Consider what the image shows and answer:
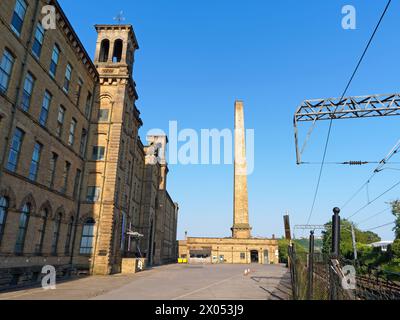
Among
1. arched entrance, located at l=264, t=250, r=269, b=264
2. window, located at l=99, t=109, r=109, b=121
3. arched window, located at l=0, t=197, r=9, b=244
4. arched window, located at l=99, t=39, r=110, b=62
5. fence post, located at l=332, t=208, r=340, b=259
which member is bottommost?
arched entrance, located at l=264, t=250, r=269, b=264

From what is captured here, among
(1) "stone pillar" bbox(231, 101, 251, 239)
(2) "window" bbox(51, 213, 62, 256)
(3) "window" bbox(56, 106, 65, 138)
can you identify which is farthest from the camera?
(1) "stone pillar" bbox(231, 101, 251, 239)

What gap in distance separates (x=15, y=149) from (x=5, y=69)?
4.24 metres

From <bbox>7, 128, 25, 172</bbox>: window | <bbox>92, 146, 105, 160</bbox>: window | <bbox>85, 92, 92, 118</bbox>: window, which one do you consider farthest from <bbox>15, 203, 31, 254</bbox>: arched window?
<bbox>85, 92, 92, 118</bbox>: window

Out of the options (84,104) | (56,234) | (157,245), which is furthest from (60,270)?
(157,245)

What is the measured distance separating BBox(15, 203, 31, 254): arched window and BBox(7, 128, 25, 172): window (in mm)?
2624

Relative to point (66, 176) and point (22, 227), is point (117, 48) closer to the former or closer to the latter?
point (66, 176)

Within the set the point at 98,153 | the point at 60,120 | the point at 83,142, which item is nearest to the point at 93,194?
the point at 98,153

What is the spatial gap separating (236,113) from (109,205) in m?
44.2

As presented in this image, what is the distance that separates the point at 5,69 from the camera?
54.2ft

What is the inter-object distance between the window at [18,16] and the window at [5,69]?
60.3 inches

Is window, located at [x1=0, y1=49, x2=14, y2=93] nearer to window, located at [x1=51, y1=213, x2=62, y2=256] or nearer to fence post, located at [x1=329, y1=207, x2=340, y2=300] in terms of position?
window, located at [x1=51, y1=213, x2=62, y2=256]

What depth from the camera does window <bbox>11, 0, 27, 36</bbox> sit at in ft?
56.2

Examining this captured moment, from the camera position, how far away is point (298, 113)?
15.8 meters
